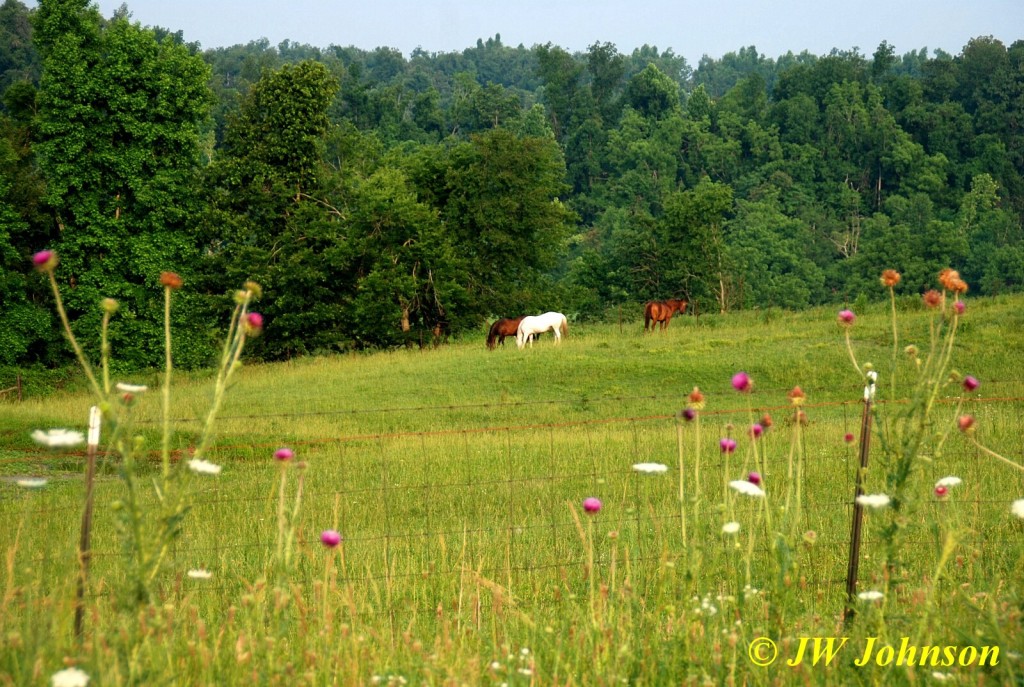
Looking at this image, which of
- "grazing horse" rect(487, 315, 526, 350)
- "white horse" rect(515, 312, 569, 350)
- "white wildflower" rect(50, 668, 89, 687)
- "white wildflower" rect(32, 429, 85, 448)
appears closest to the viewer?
"white wildflower" rect(50, 668, 89, 687)

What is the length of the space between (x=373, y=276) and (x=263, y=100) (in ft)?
24.5

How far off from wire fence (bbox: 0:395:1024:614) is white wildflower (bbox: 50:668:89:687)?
2.35 ft

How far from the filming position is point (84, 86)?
36469 mm

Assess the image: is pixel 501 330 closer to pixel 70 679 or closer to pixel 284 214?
pixel 284 214

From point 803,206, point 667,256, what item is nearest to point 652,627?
point 667,256

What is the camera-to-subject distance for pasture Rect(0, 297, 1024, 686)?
4.85m

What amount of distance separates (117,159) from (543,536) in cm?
3062

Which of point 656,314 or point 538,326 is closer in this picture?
point 656,314

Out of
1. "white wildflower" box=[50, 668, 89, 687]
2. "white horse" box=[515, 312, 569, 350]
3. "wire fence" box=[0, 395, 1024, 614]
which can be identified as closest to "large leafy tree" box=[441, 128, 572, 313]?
"white horse" box=[515, 312, 569, 350]

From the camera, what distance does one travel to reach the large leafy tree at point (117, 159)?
120 ft

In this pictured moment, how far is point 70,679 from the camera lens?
12.3 ft

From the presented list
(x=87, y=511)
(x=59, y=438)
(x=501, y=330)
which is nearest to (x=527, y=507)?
(x=87, y=511)

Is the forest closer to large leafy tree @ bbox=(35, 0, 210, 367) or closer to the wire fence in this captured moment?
large leafy tree @ bbox=(35, 0, 210, 367)

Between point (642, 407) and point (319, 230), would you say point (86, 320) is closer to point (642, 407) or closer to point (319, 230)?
point (319, 230)
